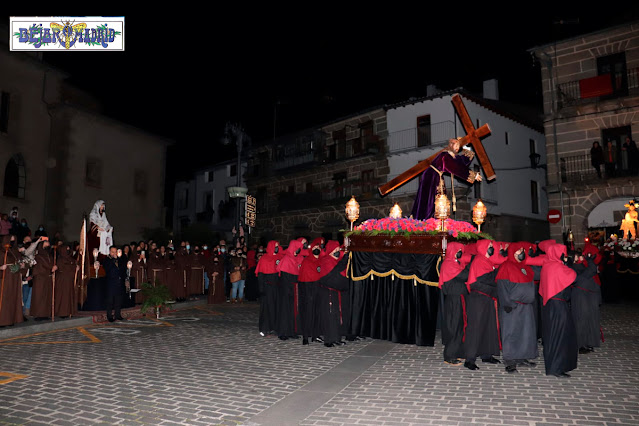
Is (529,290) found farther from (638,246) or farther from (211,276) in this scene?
(211,276)

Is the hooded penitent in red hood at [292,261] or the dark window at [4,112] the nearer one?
the hooded penitent in red hood at [292,261]

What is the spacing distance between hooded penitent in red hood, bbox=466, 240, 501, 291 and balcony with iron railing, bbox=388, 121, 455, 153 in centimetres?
1968

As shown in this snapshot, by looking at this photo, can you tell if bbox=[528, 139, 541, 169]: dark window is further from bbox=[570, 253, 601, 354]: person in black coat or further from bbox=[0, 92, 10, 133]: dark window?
bbox=[0, 92, 10, 133]: dark window

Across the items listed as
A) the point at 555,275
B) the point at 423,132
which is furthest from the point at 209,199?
the point at 555,275

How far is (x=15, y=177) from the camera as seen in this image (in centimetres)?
2181

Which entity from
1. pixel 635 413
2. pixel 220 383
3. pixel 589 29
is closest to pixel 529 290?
pixel 635 413

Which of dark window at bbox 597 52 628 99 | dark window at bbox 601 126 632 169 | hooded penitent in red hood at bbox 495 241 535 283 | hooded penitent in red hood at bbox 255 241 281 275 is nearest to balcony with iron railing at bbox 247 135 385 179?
dark window at bbox 601 126 632 169

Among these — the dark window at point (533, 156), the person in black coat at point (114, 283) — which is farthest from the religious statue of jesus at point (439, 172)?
the dark window at point (533, 156)

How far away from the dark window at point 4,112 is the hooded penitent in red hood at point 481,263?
22.5 meters

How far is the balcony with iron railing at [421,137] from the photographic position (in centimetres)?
2639

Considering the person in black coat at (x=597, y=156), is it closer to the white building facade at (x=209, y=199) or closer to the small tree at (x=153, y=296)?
the small tree at (x=153, y=296)

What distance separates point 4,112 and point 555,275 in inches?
942

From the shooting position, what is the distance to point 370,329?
950cm

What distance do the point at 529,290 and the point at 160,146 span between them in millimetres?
27259
